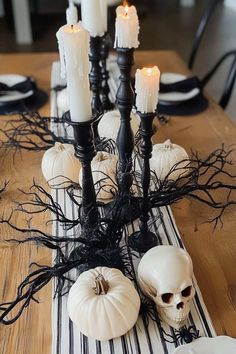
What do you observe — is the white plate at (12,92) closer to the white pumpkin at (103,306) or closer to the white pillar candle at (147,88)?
the white pillar candle at (147,88)

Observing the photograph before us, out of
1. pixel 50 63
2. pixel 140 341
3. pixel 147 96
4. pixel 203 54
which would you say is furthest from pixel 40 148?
pixel 203 54

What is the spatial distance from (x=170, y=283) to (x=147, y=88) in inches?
12.1

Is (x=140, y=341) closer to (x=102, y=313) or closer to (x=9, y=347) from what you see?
(x=102, y=313)

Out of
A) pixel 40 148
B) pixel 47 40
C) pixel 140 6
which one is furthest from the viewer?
pixel 140 6

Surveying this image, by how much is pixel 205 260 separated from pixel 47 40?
4.18 m

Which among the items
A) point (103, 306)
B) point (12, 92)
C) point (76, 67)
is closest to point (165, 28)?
point (12, 92)

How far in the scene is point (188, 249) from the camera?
852 mm

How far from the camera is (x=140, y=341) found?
0.66m

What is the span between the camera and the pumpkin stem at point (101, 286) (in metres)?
0.64

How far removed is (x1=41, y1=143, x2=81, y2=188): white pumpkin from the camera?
976 millimetres

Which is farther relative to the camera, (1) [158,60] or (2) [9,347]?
(1) [158,60]

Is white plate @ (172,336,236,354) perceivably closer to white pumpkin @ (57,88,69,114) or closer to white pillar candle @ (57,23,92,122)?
white pillar candle @ (57,23,92,122)

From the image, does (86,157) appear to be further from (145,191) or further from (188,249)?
(188,249)

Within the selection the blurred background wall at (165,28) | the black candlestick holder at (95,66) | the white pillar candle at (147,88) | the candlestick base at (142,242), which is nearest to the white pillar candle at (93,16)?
the black candlestick holder at (95,66)
